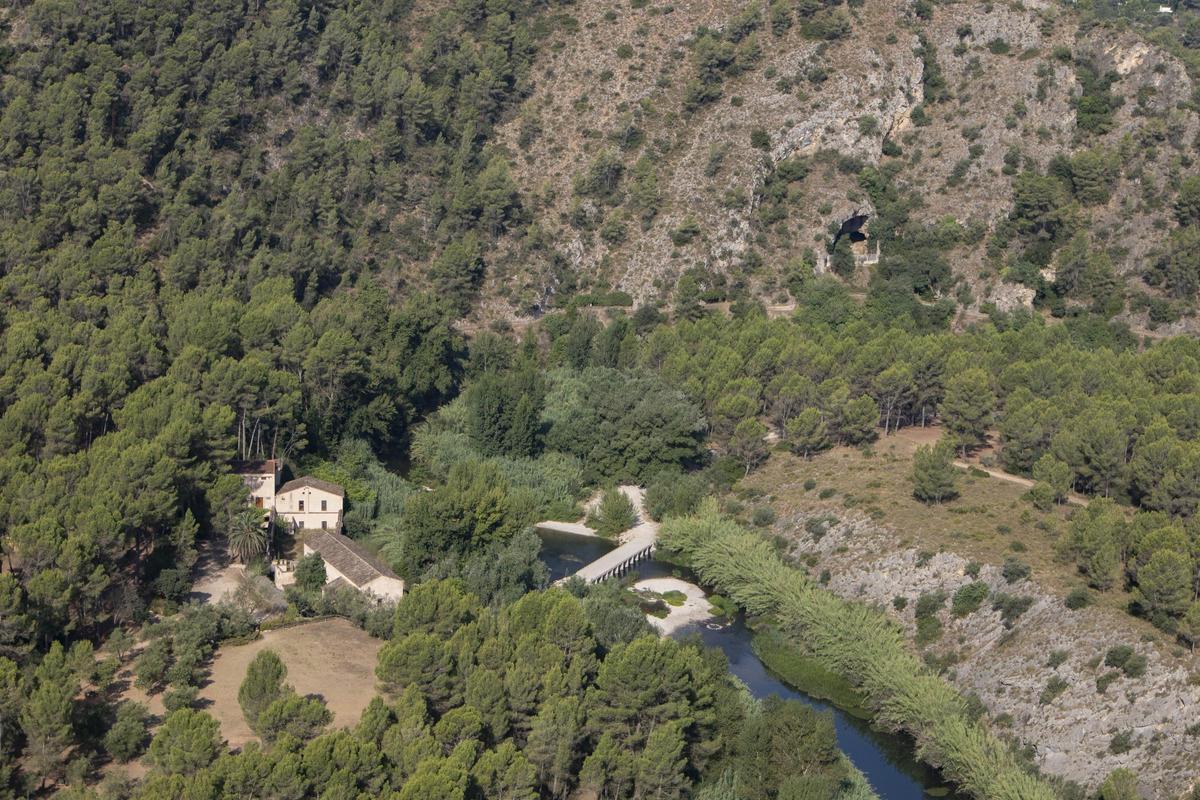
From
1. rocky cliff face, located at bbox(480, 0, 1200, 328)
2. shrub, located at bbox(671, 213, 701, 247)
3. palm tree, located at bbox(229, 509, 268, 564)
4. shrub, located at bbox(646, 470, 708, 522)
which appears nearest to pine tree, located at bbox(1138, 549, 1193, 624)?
shrub, located at bbox(646, 470, 708, 522)

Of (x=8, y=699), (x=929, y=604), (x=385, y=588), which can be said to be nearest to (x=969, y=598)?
(x=929, y=604)

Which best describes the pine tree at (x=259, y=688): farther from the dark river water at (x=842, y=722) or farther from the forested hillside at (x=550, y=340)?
the dark river water at (x=842, y=722)

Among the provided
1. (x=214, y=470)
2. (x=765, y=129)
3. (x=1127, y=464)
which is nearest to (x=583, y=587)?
(x=214, y=470)

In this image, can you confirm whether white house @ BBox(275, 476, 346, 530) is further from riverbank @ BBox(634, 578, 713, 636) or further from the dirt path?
the dirt path

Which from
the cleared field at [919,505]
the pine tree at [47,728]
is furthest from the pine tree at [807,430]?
the pine tree at [47,728]

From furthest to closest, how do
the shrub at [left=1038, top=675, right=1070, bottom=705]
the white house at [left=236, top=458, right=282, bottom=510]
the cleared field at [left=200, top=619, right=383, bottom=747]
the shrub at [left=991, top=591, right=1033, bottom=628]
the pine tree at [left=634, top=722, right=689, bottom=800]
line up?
the white house at [left=236, top=458, right=282, bottom=510], the shrub at [left=991, top=591, right=1033, bottom=628], the shrub at [left=1038, top=675, right=1070, bottom=705], the cleared field at [left=200, top=619, right=383, bottom=747], the pine tree at [left=634, top=722, right=689, bottom=800]

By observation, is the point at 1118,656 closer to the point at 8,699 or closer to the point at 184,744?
the point at 184,744

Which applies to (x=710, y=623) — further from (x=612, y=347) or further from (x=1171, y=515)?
(x=612, y=347)
